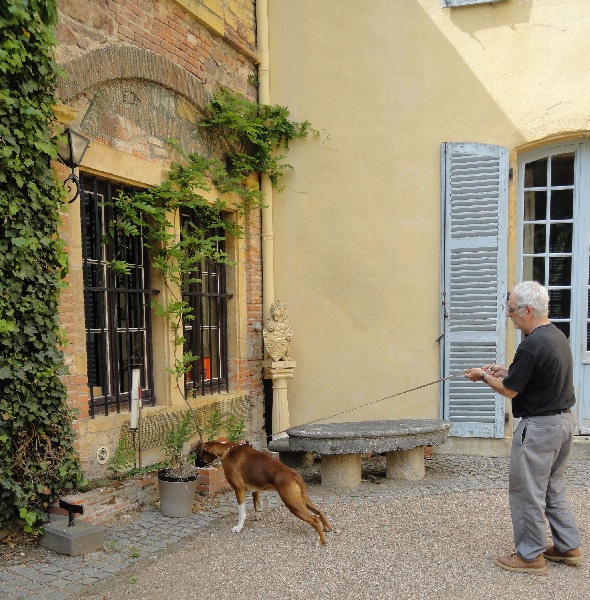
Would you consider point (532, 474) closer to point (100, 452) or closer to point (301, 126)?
point (100, 452)

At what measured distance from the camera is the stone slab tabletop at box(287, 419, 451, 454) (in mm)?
5148

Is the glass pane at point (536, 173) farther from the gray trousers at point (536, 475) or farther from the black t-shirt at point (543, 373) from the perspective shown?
the gray trousers at point (536, 475)

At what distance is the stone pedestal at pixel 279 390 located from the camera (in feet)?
21.5

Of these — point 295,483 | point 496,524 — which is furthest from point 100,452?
point 496,524

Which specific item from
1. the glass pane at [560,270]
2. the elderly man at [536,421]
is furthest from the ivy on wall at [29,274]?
the glass pane at [560,270]

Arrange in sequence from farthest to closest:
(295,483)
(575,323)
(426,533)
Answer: (575,323)
(426,533)
(295,483)

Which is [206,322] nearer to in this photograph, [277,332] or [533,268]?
[277,332]

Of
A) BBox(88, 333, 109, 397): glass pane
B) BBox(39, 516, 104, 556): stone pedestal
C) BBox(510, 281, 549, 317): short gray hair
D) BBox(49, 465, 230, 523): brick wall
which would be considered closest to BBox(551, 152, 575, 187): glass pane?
BBox(510, 281, 549, 317): short gray hair

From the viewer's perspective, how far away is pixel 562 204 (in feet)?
21.1

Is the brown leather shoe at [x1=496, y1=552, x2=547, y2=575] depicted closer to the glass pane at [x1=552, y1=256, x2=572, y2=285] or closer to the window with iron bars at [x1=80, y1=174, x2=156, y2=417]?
the window with iron bars at [x1=80, y1=174, x2=156, y2=417]

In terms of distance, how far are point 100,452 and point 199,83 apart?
11.9 feet

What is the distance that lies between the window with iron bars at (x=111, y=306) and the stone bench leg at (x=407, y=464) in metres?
2.37

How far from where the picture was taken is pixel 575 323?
6.34 meters

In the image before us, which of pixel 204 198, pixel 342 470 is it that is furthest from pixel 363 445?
pixel 204 198
